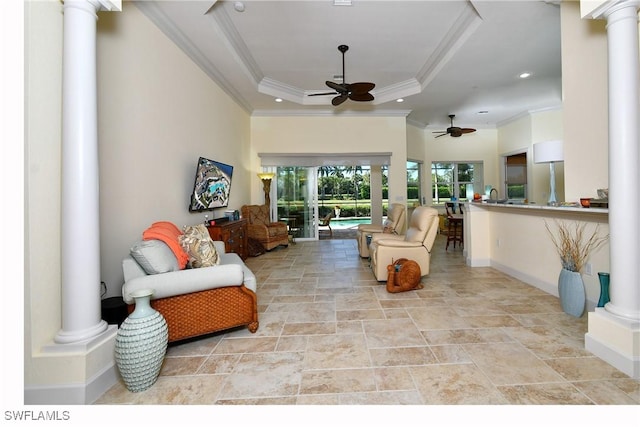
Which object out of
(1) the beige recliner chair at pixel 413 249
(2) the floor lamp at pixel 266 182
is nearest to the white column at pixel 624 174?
(1) the beige recliner chair at pixel 413 249

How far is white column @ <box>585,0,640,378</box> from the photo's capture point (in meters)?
1.80

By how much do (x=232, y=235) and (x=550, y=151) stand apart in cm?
446

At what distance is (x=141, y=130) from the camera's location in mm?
2863

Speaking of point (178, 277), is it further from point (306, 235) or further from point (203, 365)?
point (306, 235)

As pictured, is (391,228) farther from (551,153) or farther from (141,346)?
(141,346)

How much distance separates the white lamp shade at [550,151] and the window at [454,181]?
214 inches

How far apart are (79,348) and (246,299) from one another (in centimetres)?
109

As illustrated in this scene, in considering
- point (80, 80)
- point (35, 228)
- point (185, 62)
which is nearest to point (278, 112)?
point (185, 62)

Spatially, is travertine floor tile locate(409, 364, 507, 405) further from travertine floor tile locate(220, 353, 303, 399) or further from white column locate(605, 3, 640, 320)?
white column locate(605, 3, 640, 320)

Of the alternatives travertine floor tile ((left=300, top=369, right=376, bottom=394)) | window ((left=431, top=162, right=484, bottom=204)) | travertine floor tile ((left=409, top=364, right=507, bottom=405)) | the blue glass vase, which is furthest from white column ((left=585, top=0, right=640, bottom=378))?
window ((left=431, top=162, right=484, bottom=204))

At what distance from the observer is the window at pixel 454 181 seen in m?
8.74

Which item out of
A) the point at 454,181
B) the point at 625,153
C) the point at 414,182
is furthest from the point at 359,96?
the point at 454,181

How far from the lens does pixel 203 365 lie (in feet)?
6.50

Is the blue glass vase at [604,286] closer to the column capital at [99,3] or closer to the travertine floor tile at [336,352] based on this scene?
the travertine floor tile at [336,352]
